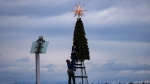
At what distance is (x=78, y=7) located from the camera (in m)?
30.7

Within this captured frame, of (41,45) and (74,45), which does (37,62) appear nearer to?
(41,45)

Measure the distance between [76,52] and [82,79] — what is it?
109 inches

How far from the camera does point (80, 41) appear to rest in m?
31.0

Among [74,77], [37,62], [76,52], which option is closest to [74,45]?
[76,52]

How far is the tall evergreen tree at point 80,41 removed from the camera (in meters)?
31.0

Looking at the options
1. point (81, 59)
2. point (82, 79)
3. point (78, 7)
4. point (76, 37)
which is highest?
point (78, 7)

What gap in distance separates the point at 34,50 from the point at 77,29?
59.0ft

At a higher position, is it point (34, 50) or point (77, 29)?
point (77, 29)

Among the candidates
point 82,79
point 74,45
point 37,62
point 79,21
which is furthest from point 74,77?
point 37,62

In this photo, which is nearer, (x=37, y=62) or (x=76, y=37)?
(x=37, y=62)

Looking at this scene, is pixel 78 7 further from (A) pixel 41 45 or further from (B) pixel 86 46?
(A) pixel 41 45

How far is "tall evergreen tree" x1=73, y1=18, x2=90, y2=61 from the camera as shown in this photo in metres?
31.0

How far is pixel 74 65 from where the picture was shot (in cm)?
3092

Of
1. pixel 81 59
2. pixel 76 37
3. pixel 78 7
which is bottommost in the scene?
pixel 81 59
